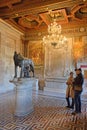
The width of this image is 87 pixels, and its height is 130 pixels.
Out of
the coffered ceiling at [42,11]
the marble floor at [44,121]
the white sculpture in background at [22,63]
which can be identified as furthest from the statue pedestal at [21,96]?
the coffered ceiling at [42,11]

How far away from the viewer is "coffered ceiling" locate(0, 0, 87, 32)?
628cm

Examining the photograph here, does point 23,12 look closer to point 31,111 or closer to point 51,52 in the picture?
point 51,52

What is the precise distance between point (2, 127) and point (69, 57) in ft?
23.5

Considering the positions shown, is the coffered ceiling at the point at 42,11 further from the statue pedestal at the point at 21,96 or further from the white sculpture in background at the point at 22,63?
the statue pedestal at the point at 21,96

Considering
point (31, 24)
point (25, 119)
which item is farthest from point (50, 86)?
point (25, 119)

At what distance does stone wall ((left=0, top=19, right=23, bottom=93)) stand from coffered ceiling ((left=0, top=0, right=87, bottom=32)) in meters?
0.48

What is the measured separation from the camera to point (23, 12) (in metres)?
6.98

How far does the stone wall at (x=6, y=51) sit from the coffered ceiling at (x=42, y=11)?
48cm

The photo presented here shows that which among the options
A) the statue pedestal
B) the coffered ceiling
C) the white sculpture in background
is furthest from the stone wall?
the statue pedestal

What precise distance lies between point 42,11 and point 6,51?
362cm

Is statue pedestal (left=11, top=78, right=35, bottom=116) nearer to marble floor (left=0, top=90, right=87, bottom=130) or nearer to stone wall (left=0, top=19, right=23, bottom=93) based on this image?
marble floor (left=0, top=90, right=87, bottom=130)

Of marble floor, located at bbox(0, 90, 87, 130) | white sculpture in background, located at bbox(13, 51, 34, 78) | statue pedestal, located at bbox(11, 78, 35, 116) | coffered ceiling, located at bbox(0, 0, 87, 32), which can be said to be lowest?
marble floor, located at bbox(0, 90, 87, 130)

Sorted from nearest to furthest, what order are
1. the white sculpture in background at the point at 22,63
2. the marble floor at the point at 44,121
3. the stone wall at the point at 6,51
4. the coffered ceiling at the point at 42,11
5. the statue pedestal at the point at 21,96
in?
the marble floor at the point at 44,121, the statue pedestal at the point at 21,96, the white sculpture in background at the point at 22,63, the coffered ceiling at the point at 42,11, the stone wall at the point at 6,51

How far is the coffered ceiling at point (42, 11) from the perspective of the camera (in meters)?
6.28
